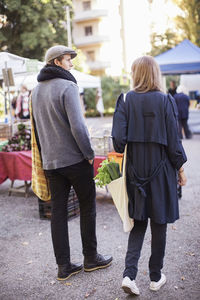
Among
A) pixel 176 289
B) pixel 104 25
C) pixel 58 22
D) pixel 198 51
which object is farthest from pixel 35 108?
pixel 104 25

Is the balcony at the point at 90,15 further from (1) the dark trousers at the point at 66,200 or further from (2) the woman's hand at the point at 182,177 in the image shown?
(2) the woman's hand at the point at 182,177

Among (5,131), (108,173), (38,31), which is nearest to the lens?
(108,173)

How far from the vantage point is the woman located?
2672mm

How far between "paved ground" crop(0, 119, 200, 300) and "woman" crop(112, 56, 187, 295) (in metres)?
0.74

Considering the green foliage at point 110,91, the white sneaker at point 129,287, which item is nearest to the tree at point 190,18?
the green foliage at point 110,91

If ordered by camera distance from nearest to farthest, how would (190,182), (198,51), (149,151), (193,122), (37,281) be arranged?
(149,151), (37,281), (190,182), (198,51), (193,122)

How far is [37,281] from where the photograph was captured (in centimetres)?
337

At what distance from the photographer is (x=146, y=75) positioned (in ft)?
8.75

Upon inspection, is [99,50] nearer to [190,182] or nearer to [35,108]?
[190,182]

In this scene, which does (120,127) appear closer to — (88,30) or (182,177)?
(182,177)

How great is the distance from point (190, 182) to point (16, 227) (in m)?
3.33

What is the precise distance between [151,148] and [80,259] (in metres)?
1.62

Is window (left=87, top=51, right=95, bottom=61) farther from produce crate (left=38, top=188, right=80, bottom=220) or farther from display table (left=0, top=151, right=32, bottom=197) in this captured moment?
produce crate (left=38, top=188, right=80, bottom=220)

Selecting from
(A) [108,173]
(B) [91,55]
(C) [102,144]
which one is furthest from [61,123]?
(B) [91,55]
